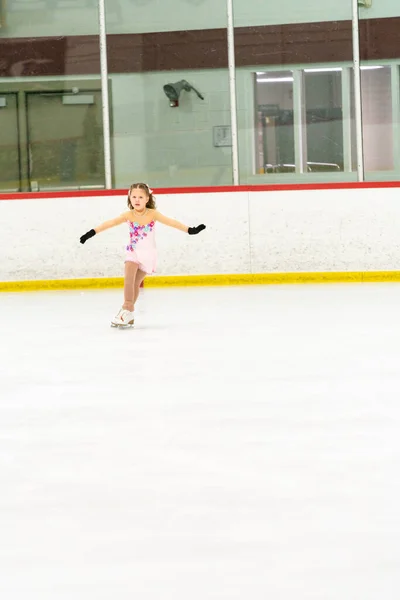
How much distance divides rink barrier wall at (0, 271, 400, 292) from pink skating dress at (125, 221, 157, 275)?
8.82ft

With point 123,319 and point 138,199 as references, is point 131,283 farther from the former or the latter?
point 138,199

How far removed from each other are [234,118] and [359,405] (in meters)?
6.62

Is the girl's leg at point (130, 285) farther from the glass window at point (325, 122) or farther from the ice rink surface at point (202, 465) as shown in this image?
the glass window at point (325, 122)

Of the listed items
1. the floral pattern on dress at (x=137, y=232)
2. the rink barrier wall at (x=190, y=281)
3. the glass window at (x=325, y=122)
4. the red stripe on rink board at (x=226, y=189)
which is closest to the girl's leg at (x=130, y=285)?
the floral pattern on dress at (x=137, y=232)

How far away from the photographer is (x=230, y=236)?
32.8 ft

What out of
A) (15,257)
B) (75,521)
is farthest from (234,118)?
(75,521)

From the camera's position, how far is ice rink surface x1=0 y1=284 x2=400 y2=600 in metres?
2.42

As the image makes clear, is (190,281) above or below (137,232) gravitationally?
below

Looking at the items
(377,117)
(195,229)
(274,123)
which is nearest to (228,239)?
(274,123)

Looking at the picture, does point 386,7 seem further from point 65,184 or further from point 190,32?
point 65,184

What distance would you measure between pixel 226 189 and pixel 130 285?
3095 millimetres

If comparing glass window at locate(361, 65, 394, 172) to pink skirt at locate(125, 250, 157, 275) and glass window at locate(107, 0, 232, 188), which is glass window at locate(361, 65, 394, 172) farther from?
pink skirt at locate(125, 250, 157, 275)

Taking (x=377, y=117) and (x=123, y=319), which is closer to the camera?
(x=123, y=319)

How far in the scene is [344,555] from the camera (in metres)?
2.51
